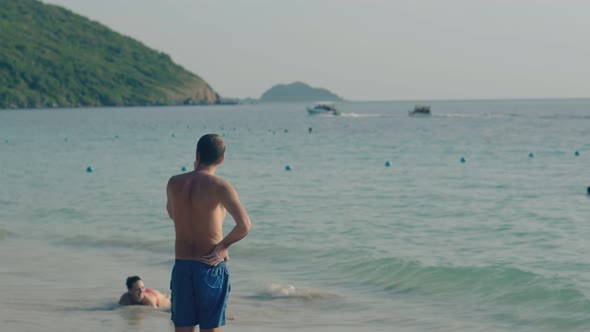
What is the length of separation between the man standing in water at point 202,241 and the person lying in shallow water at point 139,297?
458 cm

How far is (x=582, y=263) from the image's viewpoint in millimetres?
13109

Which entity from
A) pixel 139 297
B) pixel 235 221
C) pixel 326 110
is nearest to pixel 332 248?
pixel 139 297

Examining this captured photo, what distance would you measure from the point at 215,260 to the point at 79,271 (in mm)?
7903

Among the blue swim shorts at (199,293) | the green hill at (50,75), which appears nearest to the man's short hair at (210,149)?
the blue swim shorts at (199,293)

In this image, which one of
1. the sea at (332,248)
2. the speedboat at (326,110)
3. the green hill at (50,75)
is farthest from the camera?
the green hill at (50,75)

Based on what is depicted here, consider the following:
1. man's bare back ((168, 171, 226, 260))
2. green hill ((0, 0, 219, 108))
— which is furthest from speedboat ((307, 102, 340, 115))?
man's bare back ((168, 171, 226, 260))

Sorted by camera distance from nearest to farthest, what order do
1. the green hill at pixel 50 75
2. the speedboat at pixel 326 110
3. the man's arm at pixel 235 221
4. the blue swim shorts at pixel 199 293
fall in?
the man's arm at pixel 235 221 < the blue swim shorts at pixel 199 293 < the speedboat at pixel 326 110 < the green hill at pixel 50 75

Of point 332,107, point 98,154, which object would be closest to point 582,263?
point 98,154

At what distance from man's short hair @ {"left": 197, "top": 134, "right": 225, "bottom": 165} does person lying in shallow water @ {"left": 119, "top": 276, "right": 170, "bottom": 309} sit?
4.96 m

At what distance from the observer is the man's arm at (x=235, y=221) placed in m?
5.56

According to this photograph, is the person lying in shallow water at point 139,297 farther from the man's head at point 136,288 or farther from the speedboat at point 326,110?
the speedboat at point 326,110

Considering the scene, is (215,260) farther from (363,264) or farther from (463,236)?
(463,236)

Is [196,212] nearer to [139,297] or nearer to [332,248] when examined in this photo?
[139,297]

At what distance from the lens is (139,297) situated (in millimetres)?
10258
